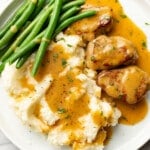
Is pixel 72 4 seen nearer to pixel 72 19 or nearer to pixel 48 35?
pixel 72 19

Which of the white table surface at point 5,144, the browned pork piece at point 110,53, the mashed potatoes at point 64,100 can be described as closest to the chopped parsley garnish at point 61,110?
the mashed potatoes at point 64,100

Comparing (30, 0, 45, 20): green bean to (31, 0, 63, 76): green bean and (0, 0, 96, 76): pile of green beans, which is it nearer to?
(0, 0, 96, 76): pile of green beans

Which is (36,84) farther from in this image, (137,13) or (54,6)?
(137,13)

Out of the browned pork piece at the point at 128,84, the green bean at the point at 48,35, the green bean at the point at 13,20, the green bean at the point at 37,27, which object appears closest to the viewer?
the browned pork piece at the point at 128,84

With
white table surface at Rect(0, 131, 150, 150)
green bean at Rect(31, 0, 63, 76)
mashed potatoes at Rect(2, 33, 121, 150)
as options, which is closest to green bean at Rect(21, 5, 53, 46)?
green bean at Rect(31, 0, 63, 76)

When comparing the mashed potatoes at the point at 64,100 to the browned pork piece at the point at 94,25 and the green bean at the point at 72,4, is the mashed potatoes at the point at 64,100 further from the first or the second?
the green bean at the point at 72,4

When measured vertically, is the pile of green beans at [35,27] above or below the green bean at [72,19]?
above
